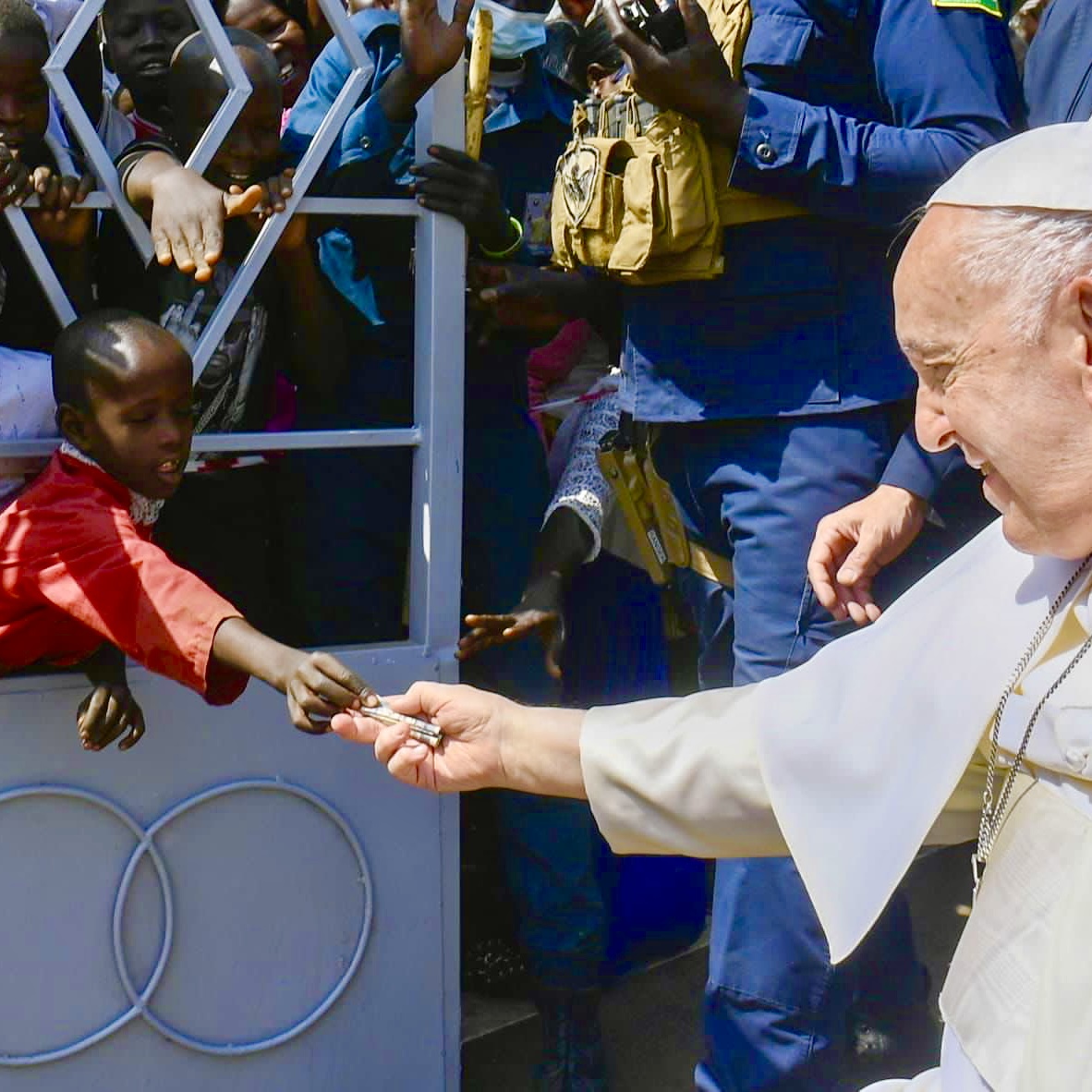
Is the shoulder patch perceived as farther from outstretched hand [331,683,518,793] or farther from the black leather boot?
the black leather boot

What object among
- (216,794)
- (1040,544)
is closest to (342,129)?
(216,794)

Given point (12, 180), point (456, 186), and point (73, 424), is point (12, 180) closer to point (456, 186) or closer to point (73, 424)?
point (73, 424)

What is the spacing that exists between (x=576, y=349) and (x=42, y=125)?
1.28 metres

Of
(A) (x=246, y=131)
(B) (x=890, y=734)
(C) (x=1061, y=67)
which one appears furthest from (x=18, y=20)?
(B) (x=890, y=734)

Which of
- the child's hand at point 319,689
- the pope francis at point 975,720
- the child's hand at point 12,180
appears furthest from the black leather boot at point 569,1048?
the child's hand at point 12,180

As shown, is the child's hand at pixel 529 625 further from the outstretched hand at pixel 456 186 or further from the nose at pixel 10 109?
the nose at pixel 10 109

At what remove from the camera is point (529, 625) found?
2.69m

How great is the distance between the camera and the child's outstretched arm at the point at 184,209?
2.30 m

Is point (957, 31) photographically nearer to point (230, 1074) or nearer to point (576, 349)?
point (576, 349)

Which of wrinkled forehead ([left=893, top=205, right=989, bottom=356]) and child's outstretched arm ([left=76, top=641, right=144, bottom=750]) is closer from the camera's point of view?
wrinkled forehead ([left=893, top=205, right=989, bottom=356])

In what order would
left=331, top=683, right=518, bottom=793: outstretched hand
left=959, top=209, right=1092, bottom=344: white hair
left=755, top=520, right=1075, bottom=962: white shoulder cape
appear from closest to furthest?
1. left=959, top=209, right=1092, bottom=344: white hair
2. left=755, top=520, right=1075, bottom=962: white shoulder cape
3. left=331, top=683, right=518, bottom=793: outstretched hand

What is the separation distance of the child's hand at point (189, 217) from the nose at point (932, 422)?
114 centimetres

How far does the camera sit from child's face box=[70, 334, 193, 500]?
89.0 inches

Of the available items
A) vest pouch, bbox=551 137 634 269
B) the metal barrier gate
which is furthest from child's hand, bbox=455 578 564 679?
vest pouch, bbox=551 137 634 269
